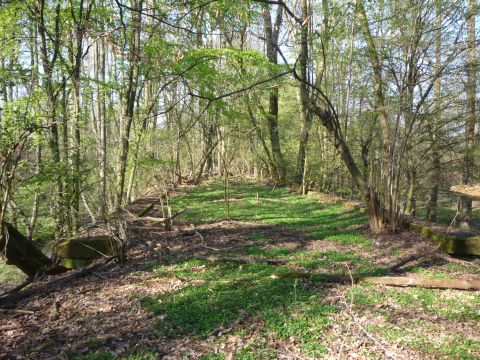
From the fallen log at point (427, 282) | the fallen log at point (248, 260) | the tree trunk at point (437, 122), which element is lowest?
the fallen log at point (427, 282)

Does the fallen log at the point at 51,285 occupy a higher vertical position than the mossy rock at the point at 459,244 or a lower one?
lower

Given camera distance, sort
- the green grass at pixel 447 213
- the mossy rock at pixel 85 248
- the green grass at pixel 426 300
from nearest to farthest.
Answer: the green grass at pixel 426 300
the mossy rock at pixel 85 248
the green grass at pixel 447 213

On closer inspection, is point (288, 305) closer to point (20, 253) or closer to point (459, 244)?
point (459, 244)

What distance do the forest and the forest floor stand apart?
3cm

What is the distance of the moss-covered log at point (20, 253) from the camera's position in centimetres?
615

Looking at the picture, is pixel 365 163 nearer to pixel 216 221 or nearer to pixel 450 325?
pixel 216 221

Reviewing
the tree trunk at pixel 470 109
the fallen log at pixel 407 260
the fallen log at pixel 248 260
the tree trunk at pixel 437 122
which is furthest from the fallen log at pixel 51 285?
the tree trunk at pixel 470 109

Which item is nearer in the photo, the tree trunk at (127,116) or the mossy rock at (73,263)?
the mossy rock at (73,263)

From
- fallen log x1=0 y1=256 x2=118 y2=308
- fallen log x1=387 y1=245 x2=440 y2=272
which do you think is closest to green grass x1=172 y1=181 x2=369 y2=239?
fallen log x1=387 y1=245 x2=440 y2=272

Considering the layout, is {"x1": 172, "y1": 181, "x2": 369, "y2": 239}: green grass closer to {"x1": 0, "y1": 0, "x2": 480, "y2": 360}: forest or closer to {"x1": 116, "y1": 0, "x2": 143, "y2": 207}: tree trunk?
{"x1": 0, "y1": 0, "x2": 480, "y2": 360}: forest

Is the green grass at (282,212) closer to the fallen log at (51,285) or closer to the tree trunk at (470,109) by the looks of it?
the fallen log at (51,285)

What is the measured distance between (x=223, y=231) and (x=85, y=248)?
329 cm

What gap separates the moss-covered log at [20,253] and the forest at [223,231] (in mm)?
29

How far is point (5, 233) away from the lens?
5992 millimetres
